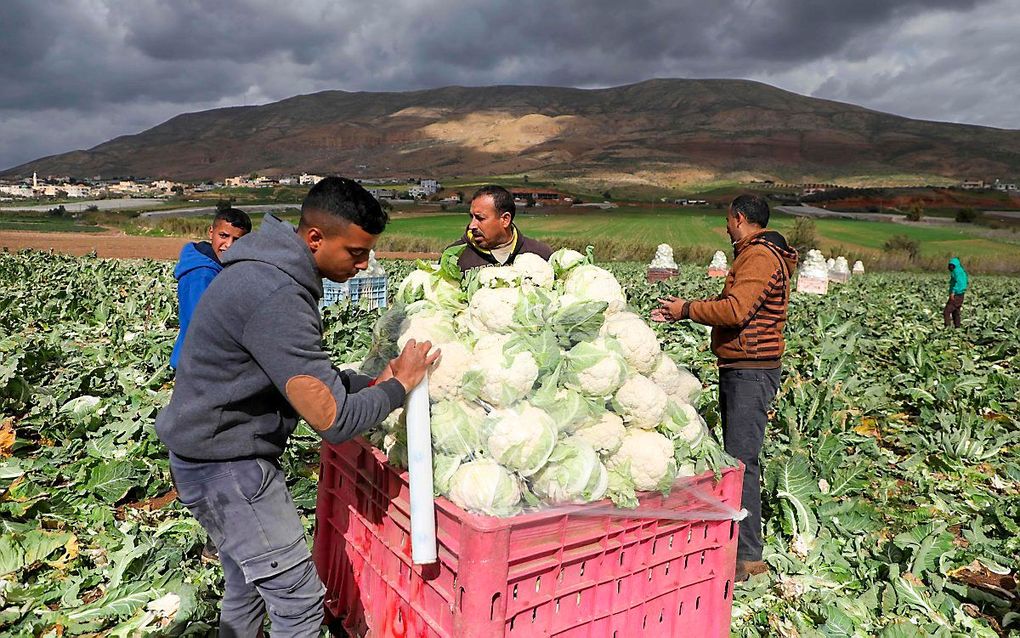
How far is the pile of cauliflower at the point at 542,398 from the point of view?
2.16 metres

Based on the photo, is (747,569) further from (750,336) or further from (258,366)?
(258,366)

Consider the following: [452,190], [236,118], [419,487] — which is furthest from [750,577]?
[236,118]

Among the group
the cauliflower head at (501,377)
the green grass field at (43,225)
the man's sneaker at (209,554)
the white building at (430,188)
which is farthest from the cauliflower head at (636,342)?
the white building at (430,188)

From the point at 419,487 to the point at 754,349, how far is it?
7.89 feet

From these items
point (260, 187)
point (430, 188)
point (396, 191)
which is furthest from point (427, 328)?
point (260, 187)

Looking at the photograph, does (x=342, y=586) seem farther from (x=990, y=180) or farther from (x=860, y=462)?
(x=990, y=180)

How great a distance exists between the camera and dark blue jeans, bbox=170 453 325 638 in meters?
2.20

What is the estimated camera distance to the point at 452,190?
90000 millimetres

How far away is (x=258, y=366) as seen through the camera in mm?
2119

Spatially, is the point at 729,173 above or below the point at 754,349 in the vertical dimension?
above

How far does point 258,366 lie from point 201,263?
250 cm

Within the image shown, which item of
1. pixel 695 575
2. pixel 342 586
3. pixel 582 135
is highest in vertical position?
pixel 582 135

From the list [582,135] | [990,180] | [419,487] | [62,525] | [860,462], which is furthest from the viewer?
[582,135]

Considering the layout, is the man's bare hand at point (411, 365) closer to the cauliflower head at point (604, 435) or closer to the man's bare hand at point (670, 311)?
the cauliflower head at point (604, 435)
